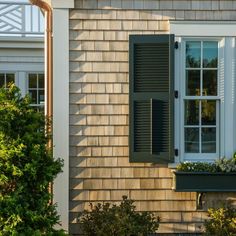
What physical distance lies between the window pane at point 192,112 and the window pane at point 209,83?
0.17m

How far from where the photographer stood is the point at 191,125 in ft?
23.0

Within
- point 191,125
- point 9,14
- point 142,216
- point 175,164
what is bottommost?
point 142,216

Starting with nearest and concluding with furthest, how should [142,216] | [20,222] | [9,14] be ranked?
[20,222]
[142,216]
[9,14]

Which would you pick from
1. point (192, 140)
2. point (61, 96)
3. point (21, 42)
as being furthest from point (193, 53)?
point (21, 42)

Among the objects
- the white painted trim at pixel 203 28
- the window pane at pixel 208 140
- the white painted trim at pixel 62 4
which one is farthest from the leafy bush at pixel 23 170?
the white painted trim at pixel 203 28

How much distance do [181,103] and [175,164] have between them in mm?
758

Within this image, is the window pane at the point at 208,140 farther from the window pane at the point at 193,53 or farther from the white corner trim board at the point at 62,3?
the white corner trim board at the point at 62,3

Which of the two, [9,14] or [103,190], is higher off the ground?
[9,14]

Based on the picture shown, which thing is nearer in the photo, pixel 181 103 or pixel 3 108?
pixel 3 108

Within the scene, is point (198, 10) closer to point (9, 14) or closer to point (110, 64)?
point (110, 64)

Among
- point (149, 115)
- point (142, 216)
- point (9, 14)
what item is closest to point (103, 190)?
point (142, 216)

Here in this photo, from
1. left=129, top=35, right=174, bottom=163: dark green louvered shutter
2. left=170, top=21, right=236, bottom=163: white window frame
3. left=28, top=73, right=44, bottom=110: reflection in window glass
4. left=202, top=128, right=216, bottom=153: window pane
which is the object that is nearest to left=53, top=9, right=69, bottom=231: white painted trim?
left=129, top=35, right=174, bottom=163: dark green louvered shutter

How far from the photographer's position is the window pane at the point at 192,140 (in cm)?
700

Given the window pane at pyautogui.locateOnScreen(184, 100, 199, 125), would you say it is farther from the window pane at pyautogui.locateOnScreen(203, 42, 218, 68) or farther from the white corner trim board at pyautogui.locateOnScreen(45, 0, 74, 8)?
the white corner trim board at pyautogui.locateOnScreen(45, 0, 74, 8)
